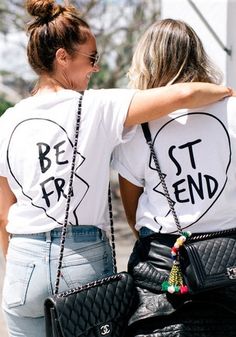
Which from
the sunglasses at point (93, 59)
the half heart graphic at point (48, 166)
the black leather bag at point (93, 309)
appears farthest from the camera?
the sunglasses at point (93, 59)

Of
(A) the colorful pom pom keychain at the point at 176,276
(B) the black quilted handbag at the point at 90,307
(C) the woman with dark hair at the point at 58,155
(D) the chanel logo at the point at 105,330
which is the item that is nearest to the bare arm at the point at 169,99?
(C) the woman with dark hair at the point at 58,155

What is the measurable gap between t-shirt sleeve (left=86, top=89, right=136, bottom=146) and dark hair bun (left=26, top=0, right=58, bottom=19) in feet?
1.06

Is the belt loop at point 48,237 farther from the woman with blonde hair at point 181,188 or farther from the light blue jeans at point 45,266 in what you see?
the woman with blonde hair at point 181,188

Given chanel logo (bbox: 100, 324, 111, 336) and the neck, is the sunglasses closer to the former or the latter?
the neck

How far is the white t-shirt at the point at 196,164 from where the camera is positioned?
1987 millimetres

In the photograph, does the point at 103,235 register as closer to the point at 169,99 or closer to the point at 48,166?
the point at 48,166

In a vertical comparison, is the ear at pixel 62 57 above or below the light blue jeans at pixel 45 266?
above

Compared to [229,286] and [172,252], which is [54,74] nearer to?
[172,252]

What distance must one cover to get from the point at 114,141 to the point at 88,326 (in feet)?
2.03

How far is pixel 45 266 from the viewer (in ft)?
6.61

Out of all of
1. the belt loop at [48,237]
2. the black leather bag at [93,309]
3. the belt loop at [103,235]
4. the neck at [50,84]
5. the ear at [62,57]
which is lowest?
the black leather bag at [93,309]

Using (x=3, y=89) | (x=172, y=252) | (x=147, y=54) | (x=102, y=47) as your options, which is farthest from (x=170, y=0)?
(x=3, y=89)

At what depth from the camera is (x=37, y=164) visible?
2021 mm

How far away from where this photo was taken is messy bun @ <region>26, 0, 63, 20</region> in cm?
207
